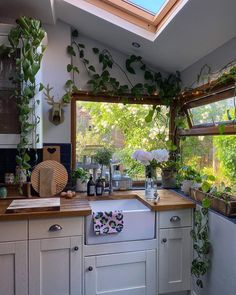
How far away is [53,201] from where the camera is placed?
1982mm

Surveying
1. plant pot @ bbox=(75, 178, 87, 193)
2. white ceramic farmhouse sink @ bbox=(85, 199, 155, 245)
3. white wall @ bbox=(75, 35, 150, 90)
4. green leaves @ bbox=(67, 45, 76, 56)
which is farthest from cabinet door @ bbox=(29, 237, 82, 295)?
green leaves @ bbox=(67, 45, 76, 56)

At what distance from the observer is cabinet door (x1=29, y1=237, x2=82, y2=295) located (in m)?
1.74

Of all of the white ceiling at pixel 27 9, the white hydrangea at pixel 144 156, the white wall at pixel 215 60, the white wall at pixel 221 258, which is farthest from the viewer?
the white hydrangea at pixel 144 156

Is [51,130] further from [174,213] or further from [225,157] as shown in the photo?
[225,157]

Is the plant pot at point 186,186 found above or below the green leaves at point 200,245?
above

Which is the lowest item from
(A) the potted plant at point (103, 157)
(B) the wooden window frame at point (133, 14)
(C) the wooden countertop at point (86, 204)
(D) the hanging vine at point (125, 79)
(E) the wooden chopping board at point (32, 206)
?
(C) the wooden countertop at point (86, 204)

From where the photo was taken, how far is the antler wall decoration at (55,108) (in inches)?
89.8

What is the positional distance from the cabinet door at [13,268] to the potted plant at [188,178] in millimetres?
1424

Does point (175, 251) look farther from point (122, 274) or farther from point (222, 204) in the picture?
point (222, 204)

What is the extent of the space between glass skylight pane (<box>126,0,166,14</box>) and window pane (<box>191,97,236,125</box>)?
0.89m

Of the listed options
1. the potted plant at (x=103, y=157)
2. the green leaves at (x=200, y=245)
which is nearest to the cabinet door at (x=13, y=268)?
the potted plant at (x=103, y=157)

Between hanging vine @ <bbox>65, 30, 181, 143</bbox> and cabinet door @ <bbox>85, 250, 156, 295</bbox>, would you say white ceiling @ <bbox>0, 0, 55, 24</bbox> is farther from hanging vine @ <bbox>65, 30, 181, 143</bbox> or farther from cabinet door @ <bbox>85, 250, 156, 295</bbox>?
cabinet door @ <bbox>85, 250, 156, 295</bbox>

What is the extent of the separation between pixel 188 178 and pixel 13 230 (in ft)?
5.02

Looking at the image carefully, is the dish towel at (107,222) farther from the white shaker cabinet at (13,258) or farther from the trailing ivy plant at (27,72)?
the trailing ivy plant at (27,72)
